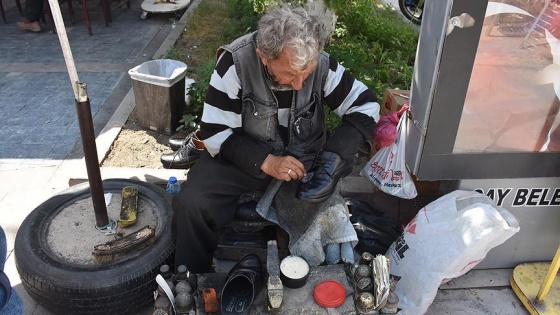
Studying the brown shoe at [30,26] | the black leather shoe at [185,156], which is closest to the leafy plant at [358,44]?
the black leather shoe at [185,156]

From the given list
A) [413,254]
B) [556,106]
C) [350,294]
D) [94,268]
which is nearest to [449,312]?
[413,254]

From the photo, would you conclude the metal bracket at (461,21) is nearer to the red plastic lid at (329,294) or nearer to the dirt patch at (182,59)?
the red plastic lid at (329,294)

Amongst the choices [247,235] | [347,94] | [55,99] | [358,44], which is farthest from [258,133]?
[358,44]

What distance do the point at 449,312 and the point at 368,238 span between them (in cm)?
61

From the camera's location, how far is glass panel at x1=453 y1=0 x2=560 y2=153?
2199 mm

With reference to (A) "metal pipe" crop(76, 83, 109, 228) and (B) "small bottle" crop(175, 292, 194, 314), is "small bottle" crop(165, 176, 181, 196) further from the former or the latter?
(B) "small bottle" crop(175, 292, 194, 314)

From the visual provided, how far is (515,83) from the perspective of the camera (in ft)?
7.87

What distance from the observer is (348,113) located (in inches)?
102

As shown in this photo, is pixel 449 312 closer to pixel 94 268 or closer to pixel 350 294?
pixel 350 294

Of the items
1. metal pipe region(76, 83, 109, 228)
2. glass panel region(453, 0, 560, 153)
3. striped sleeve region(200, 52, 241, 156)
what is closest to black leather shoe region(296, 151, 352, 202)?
striped sleeve region(200, 52, 241, 156)

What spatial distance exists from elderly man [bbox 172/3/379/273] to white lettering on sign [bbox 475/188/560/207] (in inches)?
33.2

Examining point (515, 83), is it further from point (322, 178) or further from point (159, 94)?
point (159, 94)

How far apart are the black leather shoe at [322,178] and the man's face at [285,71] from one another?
41 cm

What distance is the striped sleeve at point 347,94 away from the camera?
8.34 feet
